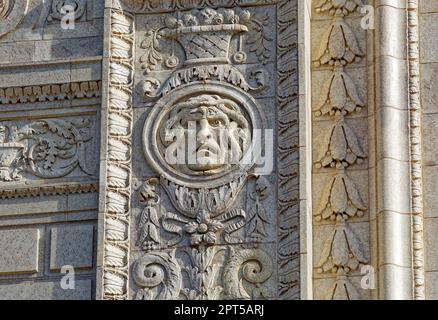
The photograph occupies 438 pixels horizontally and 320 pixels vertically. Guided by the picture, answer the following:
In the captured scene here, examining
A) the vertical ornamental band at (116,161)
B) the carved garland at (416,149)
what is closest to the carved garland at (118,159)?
the vertical ornamental band at (116,161)

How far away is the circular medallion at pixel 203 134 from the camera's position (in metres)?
18.4

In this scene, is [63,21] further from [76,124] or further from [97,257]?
[97,257]

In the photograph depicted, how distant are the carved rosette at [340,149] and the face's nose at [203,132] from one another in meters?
1.06

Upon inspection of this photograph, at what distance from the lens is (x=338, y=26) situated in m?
19.1

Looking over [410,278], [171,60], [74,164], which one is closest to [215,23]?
[171,60]

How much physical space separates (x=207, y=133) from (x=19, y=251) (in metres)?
2.09

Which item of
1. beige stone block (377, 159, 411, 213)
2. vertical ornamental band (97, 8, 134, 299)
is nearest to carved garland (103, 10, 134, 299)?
vertical ornamental band (97, 8, 134, 299)

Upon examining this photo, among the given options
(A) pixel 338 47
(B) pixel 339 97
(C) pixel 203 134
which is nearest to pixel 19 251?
(C) pixel 203 134

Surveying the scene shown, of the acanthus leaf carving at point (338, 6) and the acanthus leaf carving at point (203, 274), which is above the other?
the acanthus leaf carving at point (338, 6)

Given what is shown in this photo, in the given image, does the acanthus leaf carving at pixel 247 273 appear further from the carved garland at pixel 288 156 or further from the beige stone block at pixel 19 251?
the beige stone block at pixel 19 251

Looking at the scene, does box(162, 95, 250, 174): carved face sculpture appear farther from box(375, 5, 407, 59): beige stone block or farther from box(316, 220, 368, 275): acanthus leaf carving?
box(375, 5, 407, 59): beige stone block

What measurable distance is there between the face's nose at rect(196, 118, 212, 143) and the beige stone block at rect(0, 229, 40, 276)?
177 centimetres

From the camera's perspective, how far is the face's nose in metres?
18.4

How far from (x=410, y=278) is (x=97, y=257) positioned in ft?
9.46
